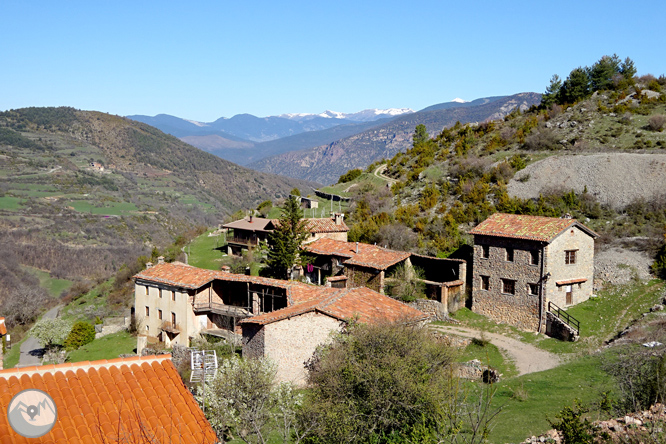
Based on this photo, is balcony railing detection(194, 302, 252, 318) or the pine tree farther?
the pine tree

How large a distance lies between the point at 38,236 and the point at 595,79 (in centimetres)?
7726

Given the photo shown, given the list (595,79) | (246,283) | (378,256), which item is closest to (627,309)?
Result: (378,256)

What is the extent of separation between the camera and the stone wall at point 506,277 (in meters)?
26.9

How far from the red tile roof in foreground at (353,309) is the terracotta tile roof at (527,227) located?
25.6ft

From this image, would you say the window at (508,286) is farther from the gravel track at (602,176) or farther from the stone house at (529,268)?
the gravel track at (602,176)

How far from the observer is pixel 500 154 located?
176ft

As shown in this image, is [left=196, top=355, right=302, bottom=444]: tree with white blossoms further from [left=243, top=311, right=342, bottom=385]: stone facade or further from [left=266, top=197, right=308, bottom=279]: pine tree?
[left=266, top=197, right=308, bottom=279]: pine tree

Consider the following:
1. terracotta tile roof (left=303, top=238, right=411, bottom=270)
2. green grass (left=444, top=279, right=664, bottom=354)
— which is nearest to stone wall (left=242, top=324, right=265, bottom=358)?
terracotta tile roof (left=303, top=238, right=411, bottom=270)

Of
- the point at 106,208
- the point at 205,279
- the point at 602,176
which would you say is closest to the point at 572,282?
the point at 602,176

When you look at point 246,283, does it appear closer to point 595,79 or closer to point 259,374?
point 259,374

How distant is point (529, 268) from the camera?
27.0m

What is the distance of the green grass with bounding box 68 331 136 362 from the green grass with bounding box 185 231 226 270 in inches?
327

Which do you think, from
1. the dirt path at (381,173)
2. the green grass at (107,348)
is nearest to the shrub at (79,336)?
the green grass at (107,348)

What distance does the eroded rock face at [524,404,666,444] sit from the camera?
903cm
